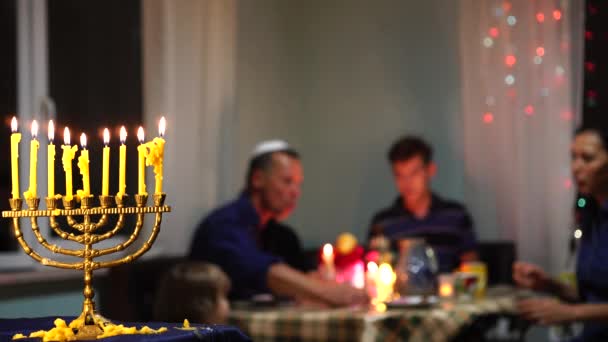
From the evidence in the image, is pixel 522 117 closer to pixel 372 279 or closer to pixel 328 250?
pixel 328 250

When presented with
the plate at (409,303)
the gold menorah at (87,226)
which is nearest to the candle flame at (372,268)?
the plate at (409,303)

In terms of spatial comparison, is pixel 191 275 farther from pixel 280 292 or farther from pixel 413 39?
pixel 413 39

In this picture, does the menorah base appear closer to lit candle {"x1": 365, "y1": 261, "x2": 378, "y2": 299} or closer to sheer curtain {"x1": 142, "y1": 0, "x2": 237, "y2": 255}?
lit candle {"x1": 365, "y1": 261, "x2": 378, "y2": 299}

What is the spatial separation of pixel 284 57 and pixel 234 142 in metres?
0.96

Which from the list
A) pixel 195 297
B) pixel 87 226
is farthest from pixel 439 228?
pixel 87 226

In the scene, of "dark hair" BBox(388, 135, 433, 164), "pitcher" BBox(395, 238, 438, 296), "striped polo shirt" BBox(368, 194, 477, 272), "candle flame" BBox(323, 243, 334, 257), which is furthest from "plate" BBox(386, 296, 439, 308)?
"dark hair" BBox(388, 135, 433, 164)

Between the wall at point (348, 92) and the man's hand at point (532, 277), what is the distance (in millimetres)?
2020

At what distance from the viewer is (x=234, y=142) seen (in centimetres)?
546

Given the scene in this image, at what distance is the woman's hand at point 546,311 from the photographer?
3.55 meters

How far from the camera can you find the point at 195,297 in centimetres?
278

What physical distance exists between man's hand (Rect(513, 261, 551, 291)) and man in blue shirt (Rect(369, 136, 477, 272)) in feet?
3.37

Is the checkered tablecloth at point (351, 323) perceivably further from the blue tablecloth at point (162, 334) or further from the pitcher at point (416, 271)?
the blue tablecloth at point (162, 334)

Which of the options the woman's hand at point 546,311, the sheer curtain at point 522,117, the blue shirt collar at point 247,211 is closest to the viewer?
the woman's hand at point 546,311

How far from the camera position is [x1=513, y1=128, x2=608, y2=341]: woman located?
350cm
